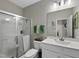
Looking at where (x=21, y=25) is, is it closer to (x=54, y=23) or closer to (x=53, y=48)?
(x=54, y=23)

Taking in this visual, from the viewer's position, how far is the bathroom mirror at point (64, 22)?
6.15 ft

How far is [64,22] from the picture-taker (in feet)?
6.80

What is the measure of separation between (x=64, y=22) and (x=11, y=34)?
1.83 m

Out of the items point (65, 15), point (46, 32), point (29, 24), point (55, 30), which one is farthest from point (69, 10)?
point (29, 24)

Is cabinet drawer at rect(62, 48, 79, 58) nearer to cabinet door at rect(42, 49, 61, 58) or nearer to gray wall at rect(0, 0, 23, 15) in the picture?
cabinet door at rect(42, 49, 61, 58)

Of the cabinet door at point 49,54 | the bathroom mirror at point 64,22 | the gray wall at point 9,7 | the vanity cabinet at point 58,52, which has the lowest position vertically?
the cabinet door at point 49,54

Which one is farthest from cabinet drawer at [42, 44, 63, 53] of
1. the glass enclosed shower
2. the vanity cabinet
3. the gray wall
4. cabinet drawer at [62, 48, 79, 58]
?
the gray wall

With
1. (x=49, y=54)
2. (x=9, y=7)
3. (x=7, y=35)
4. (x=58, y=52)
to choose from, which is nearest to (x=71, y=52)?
(x=58, y=52)

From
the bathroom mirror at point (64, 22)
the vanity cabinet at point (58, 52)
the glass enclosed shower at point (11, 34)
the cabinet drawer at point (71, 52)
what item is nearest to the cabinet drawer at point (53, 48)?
the vanity cabinet at point (58, 52)

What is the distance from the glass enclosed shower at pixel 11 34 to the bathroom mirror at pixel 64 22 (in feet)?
3.78

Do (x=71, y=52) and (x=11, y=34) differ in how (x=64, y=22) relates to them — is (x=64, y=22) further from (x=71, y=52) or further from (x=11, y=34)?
(x=11, y=34)

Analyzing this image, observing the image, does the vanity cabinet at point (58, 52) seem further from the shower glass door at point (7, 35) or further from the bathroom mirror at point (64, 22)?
the shower glass door at point (7, 35)

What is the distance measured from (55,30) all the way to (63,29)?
290mm

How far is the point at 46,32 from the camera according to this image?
101 inches
